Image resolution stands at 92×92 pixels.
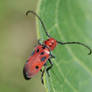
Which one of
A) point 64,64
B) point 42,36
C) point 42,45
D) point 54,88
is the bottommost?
point 54,88

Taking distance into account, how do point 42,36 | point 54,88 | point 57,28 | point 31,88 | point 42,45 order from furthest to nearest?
point 31,88, point 42,45, point 57,28, point 42,36, point 54,88

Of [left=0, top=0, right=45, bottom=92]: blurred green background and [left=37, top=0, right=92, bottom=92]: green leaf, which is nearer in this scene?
[left=37, top=0, right=92, bottom=92]: green leaf

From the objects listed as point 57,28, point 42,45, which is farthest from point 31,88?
point 57,28

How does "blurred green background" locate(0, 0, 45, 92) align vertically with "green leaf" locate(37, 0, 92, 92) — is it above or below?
above

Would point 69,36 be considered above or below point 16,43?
below

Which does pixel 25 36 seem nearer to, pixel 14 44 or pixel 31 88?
pixel 14 44
